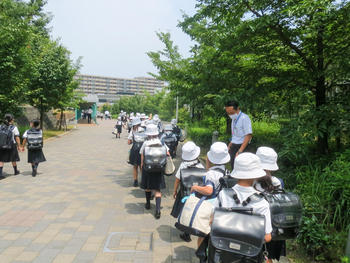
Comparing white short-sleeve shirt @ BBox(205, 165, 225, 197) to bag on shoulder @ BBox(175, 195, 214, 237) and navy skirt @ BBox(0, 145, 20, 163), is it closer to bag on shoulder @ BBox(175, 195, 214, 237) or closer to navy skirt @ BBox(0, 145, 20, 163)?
bag on shoulder @ BBox(175, 195, 214, 237)

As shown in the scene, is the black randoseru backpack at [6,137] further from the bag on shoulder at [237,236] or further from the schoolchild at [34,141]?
the bag on shoulder at [237,236]

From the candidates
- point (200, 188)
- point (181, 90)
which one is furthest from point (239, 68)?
point (200, 188)

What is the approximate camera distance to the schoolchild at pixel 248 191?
2.39 metres

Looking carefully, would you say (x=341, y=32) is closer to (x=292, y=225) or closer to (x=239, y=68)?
(x=239, y=68)

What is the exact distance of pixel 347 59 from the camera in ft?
15.5

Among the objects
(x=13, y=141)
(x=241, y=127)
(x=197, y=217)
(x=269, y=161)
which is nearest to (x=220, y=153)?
(x=269, y=161)

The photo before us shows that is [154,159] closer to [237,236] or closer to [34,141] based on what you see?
[237,236]

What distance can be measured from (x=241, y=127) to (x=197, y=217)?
8.03ft

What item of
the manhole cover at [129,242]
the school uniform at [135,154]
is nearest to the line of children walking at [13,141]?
the school uniform at [135,154]

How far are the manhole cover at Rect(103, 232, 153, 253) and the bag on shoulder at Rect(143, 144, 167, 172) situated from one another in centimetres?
106

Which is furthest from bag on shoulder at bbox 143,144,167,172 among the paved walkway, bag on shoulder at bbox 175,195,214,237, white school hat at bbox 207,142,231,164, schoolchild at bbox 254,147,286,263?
schoolchild at bbox 254,147,286,263

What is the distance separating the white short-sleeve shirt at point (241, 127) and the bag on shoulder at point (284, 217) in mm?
2289

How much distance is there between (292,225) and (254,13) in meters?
3.98

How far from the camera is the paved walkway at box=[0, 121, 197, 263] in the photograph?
3.79m
